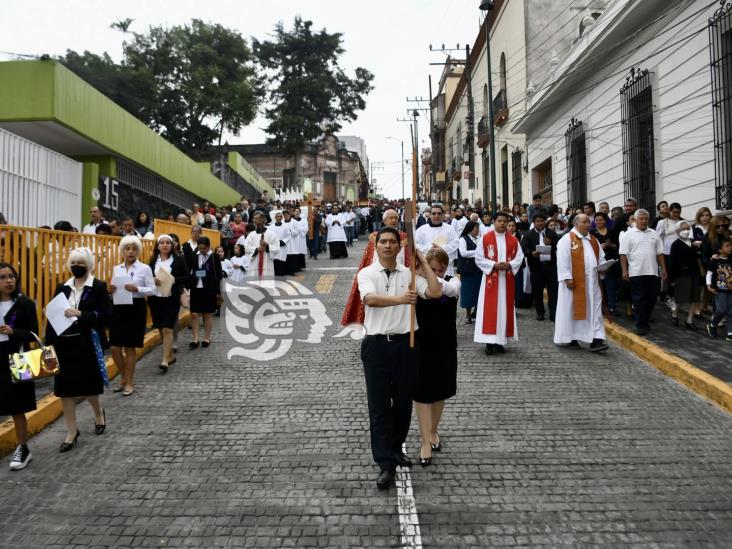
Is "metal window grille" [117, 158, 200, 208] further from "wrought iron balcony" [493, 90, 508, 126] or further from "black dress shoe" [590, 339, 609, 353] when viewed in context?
"black dress shoe" [590, 339, 609, 353]

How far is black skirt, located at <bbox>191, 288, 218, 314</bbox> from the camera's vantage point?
908 cm

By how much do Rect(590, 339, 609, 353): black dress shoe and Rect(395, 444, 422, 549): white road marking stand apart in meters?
4.38

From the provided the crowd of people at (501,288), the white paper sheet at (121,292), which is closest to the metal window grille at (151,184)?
the crowd of people at (501,288)

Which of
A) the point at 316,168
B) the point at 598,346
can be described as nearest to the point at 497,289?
the point at 598,346

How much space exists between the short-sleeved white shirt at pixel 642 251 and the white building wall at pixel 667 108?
5.70 ft

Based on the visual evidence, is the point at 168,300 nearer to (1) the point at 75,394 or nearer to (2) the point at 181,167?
(1) the point at 75,394

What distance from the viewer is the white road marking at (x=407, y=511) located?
3.74 metres

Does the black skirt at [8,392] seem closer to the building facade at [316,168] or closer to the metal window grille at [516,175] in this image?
the metal window grille at [516,175]

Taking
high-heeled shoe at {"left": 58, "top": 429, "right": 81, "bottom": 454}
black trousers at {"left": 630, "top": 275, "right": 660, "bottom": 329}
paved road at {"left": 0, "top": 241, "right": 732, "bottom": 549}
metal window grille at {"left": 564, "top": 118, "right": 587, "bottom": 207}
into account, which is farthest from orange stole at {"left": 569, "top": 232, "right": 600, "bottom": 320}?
metal window grille at {"left": 564, "top": 118, "right": 587, "bottom": 207}

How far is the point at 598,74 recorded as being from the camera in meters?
14.8

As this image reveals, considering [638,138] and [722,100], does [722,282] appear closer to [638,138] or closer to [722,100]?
[722,100]

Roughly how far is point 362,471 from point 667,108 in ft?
31.5

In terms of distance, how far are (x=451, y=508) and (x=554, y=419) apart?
199 centimetres

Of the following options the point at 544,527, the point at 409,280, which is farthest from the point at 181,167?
the point at 544,527
